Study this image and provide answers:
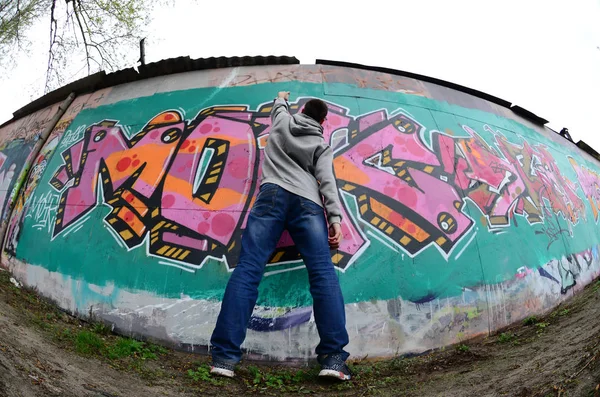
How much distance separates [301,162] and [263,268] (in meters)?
1.07

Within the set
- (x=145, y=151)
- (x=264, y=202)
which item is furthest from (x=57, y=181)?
(x=264, y=202)

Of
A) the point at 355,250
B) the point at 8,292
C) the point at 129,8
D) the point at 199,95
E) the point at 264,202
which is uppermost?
the point at 129,8

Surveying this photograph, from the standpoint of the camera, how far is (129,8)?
988 cm

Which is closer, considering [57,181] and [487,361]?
[487,361]

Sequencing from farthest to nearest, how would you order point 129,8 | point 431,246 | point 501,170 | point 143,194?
point 129,8, point 501,170, point 143,194, point 431,246

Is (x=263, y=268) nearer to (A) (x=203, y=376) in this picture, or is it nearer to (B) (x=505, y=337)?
(A) (x=203, y=376)

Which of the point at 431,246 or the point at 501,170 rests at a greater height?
the point at 501,170

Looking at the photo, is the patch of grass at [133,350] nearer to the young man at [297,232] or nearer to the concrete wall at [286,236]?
the concrete wall at [286,236]

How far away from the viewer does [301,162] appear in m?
4.86

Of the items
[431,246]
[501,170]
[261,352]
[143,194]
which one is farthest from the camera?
[501,170]

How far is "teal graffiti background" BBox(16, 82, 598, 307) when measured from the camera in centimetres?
525

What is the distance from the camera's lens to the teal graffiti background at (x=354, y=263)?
5.25 meters

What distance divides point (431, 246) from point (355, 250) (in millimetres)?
849

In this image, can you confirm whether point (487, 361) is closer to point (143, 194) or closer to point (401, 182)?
point (401, 182)
